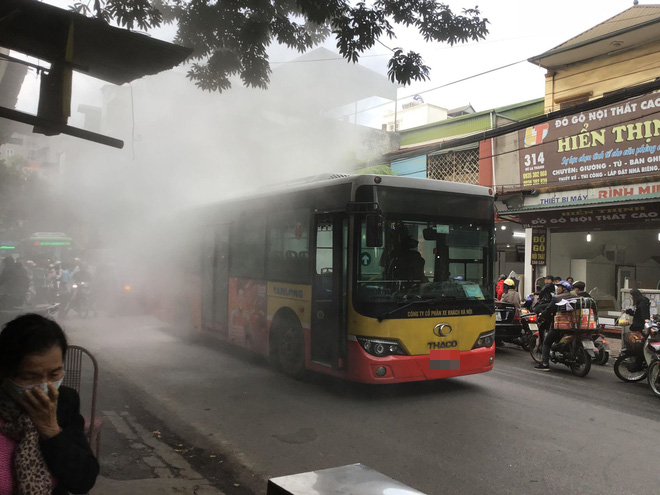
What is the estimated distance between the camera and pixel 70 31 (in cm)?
363

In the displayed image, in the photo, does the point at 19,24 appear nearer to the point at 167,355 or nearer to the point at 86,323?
the point at 167,355

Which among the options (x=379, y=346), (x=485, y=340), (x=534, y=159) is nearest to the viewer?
(x=379, y=346)

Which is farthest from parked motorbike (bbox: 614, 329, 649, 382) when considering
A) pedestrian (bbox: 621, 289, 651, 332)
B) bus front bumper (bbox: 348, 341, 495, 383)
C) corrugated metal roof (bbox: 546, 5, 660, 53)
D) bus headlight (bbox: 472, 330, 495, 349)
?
corrugated metal roof (bbox: 546, 5, 660, 53)

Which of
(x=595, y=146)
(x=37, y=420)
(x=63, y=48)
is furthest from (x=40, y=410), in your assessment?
(x=595, y=146)

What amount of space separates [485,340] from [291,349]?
2.46 metres

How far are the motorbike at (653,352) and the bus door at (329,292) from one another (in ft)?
13.1

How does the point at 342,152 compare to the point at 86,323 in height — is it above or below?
above

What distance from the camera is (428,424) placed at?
5.08 meters

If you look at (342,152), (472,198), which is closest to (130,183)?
(342,152)

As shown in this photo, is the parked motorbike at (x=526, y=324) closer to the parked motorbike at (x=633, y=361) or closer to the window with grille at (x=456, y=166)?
the parked motorbike at (x=633, y=361)

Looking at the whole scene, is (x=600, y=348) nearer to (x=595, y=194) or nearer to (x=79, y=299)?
(x=595, y=194)

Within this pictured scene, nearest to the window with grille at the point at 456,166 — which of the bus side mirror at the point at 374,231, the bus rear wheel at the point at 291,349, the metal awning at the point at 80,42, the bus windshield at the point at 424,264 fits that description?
the bus windshield at the point at 424,264

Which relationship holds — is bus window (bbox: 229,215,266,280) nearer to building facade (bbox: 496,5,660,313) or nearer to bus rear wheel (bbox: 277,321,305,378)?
bus rear wheel (bbox: 277,321,305,378)

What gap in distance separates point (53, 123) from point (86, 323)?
10143 mm
